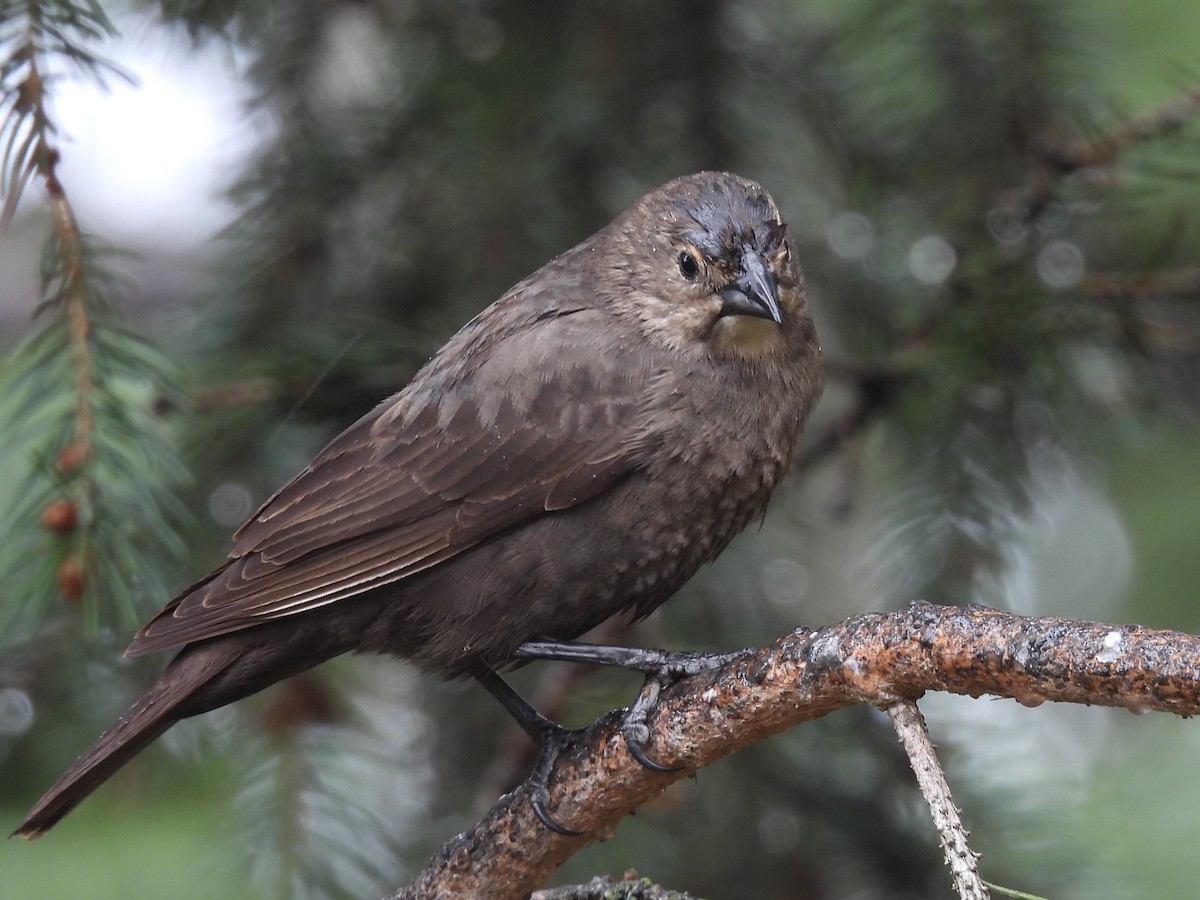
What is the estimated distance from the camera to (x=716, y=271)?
10.6 feet

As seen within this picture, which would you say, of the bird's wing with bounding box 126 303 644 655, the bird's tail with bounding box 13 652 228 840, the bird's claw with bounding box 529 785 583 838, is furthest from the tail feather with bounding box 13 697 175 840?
the bird's claw with bounding box 529 785 583 838

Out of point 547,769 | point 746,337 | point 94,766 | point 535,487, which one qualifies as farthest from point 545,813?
point 746,337

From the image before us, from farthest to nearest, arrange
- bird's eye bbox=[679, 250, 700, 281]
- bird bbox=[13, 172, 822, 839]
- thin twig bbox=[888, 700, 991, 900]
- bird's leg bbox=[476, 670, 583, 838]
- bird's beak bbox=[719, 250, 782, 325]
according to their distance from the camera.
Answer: bird's eye bbox=[679, 250, 700, 281]
bird's beak bbox=[719, 250, 782, 325]
bird bbox=[13, 172, 822, 839]
bird's leg bbox=[476, 670, 583, 838]
thin twig bbox=[888, 700, 991, 900]

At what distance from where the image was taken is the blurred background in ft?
10.2

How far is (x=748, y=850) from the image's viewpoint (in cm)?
343

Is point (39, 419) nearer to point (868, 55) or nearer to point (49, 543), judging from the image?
point (49, 543)

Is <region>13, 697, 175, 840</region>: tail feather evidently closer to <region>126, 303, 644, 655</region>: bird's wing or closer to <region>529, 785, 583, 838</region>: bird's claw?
<region>126, 303, 644, 655</region>: bird's wing

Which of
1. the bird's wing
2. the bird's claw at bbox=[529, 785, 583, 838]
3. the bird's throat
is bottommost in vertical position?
the bird's claw at bbox=[529, 785, 583, 838]

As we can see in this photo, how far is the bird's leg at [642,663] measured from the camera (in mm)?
2282

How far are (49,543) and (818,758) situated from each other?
1875 millimetres

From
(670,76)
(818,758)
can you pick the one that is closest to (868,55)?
(670,76)

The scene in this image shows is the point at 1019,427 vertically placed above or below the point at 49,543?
above

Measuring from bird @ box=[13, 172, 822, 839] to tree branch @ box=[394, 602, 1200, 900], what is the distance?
1.23 ft

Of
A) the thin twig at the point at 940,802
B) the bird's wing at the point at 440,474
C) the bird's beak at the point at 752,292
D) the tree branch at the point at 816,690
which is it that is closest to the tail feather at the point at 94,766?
the bird's wing at the point at 440,474
